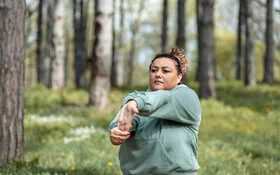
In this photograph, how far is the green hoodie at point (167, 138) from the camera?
130 inches

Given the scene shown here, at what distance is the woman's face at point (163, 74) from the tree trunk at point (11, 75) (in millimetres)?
3190

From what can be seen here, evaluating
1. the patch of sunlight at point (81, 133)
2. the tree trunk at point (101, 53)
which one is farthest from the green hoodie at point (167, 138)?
the tree trunk at point (101, 53)

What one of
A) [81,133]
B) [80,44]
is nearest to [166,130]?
[81,133]

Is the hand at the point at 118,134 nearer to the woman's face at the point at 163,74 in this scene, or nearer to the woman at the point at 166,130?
the woman at the point at 166,130

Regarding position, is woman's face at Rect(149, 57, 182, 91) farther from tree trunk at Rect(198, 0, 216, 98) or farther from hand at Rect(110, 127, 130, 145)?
tree trunk at Rect(198, 0, 216, 98)

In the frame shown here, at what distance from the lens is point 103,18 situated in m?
12.6

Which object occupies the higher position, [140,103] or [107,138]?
[140,103]

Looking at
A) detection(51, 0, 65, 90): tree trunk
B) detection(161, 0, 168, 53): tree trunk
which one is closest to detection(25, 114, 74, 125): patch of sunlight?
detection(51, 0, 65, 90): tree trunk

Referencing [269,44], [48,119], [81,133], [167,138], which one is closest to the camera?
[167,138]

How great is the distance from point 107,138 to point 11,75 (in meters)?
2.88

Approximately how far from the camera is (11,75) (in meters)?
6.10

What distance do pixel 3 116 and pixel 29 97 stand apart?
902cm

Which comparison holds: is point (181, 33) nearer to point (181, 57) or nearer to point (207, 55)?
point (207, 55)

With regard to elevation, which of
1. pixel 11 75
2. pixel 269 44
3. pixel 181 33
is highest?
pixel 181 33
